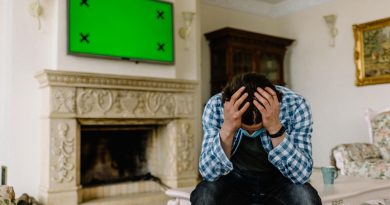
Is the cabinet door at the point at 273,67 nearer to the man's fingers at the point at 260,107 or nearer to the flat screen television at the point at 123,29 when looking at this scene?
the flat screen television at the point at 123,29

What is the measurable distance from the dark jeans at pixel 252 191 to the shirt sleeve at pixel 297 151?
50mm

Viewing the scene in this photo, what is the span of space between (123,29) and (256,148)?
2.11m

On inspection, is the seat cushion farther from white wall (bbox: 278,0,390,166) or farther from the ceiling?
the ceiling

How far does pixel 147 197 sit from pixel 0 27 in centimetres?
186

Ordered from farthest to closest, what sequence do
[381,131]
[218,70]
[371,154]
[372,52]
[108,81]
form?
[218,70] → [372,52] → [381,131] → [371,154] → [108,81]

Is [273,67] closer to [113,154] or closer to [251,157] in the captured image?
[113,154]

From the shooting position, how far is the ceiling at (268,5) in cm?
473

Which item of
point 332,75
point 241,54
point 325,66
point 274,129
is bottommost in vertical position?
point 274,129

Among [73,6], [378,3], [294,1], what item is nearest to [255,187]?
[73,6]

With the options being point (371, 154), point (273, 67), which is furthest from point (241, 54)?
point (371, 154)

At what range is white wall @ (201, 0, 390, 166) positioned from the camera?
13.7 feet

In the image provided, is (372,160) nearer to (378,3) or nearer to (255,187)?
(378,3)

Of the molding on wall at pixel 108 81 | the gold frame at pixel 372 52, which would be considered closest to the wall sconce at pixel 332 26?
the gold frame at pixel 372 52

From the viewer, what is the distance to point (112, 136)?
3.56 meters
